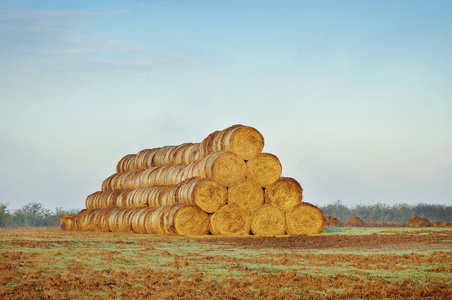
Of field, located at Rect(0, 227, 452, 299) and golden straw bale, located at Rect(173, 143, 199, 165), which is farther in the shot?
golden straw bale, located at Rect(173, 143, 199, 165)

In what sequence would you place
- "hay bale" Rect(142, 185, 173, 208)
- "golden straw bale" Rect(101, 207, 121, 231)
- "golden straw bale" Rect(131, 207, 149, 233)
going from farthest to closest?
"golden straw bale" Rect(101, 207, 121, 231)
"hay bale" Rect(142, 185, 173, 208)
"golden straw bale" Rect(131, 207, 149, 233)

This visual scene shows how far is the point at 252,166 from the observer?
17.2 m

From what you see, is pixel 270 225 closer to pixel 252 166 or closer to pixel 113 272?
pixel 252 166

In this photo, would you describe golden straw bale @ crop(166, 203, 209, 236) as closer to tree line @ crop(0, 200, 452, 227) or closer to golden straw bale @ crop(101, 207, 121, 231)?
golden straw bale @ crop(101, 207, 121, 231)

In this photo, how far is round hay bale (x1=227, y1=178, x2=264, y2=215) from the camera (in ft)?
54.7

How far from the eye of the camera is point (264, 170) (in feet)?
56.5

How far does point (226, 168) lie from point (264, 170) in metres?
1.22

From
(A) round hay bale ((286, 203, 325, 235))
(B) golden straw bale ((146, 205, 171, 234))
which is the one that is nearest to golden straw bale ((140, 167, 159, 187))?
(B) golden straw bale ((146, 205, 171, 234))

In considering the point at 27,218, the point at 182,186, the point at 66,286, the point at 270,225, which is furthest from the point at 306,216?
the point at 27,218

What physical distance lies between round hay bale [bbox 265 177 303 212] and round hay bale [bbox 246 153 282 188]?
0.19 metres

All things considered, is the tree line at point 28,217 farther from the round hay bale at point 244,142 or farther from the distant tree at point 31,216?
the round hay bale at point 244,142

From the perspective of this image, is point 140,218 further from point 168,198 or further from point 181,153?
point 181,153

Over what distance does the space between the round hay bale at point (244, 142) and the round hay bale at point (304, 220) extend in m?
2.10

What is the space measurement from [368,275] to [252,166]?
9758 mm
